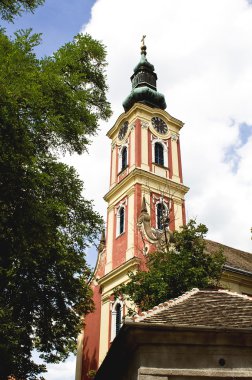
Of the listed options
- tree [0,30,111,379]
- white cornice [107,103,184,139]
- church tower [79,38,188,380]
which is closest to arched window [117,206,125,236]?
church tower [79,38,188,380]

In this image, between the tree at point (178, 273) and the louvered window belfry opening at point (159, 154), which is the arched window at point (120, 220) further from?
the tree at point (178, 273)

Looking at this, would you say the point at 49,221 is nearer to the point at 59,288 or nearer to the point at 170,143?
the point at 59,288

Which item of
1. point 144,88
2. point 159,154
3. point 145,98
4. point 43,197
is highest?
point 144,88

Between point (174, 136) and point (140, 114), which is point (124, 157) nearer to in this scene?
point (140, 114)

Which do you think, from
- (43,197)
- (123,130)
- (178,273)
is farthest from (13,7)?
(123,130)

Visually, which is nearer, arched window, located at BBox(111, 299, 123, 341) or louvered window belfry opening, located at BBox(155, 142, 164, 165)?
arched window, located at BBox(111, 299, 123, 341)

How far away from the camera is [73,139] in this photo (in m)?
11.5

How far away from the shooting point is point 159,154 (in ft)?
93.6

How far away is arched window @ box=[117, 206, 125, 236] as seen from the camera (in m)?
25.6

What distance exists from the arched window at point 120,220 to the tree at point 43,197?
371 inches

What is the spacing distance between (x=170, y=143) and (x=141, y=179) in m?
4.77

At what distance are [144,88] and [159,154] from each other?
232 inches

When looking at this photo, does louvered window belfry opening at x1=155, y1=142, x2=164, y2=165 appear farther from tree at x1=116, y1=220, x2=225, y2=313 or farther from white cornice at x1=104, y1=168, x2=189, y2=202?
tree at x1=116, y1=220, x2=225, y2=313

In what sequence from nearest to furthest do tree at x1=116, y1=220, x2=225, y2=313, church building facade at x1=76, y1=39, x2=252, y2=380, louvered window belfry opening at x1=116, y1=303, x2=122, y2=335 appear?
tree at x1=116, y1=220, x2=225, y2=313, louvered window belfry opening at x1=116, y1=303, x2=122, y2=335, church building facade at x1=76, y1=39, x2=252, y2=380
